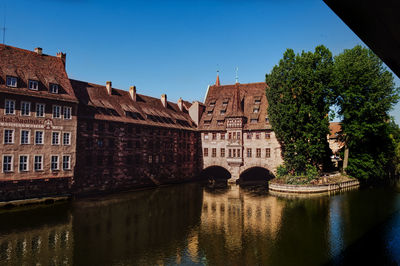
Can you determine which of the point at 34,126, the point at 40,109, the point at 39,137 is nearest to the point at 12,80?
the point at 40,109

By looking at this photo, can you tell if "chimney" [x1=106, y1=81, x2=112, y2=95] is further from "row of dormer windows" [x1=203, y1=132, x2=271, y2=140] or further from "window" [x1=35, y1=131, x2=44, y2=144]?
"row of dormer windows" [x1=203, y1=132, x2=271, y2=140]

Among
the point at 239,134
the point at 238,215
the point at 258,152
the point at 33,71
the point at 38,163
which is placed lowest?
the point at 238,215

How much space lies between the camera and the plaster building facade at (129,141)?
36.7 metres

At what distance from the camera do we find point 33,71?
33031 millimetres

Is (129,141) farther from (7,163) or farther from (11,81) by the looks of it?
(11,81)

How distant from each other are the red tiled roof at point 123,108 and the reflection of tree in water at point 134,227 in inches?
455

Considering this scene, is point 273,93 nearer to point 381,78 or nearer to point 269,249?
point 381,78

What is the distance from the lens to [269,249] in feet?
61.8

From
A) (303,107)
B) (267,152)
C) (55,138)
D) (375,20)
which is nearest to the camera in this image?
(375,20)

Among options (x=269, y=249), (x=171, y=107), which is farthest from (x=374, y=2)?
(x=171, y=107)

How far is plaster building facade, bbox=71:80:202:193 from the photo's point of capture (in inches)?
1446

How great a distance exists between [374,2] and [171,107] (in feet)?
172

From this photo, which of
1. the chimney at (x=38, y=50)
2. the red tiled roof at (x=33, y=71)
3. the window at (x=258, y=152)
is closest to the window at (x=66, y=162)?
the red tiled roof at (x=33, y=71)

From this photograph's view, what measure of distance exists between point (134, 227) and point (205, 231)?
20.3 ft
